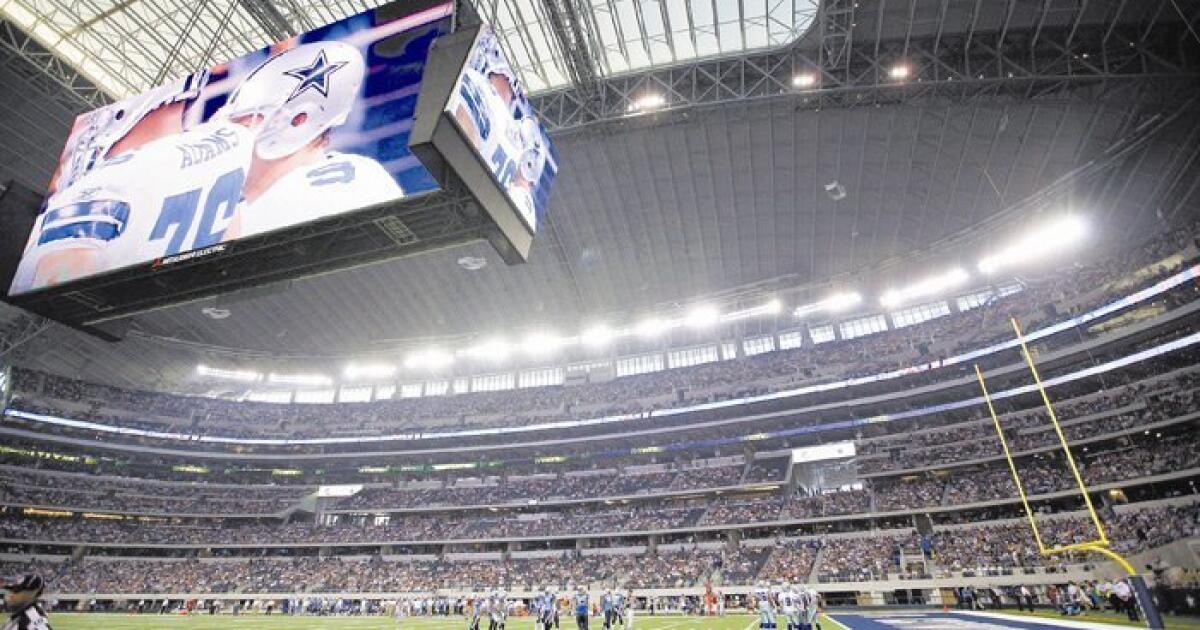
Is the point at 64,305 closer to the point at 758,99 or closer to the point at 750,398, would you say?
the point at 758,99

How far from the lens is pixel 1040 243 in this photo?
38.4m

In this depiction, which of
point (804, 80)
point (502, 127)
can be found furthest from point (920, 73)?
point (502, 127)

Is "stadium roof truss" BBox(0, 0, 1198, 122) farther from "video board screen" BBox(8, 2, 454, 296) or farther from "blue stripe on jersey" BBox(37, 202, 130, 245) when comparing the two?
"blue stripe on jersey" BBox(37, 202, 130, 245)

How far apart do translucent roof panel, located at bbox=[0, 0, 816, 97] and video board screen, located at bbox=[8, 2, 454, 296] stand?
369 inches

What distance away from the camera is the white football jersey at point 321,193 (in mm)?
12562

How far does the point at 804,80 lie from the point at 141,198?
23.6m

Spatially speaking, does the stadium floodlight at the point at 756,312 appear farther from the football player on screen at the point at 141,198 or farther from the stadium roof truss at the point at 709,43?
the football player on screen at the point at 141,198

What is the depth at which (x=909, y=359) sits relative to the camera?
42688 mm

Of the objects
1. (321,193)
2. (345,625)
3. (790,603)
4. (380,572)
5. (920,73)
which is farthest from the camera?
(380,572)

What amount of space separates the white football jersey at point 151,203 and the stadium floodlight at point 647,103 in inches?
646

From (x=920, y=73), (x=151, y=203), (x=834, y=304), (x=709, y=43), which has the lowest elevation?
(x=151, y=203)

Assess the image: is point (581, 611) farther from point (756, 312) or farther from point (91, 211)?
point (756, 312)

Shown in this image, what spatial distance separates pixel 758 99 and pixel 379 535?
149 feet

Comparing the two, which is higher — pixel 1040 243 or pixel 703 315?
pixel 703 315
